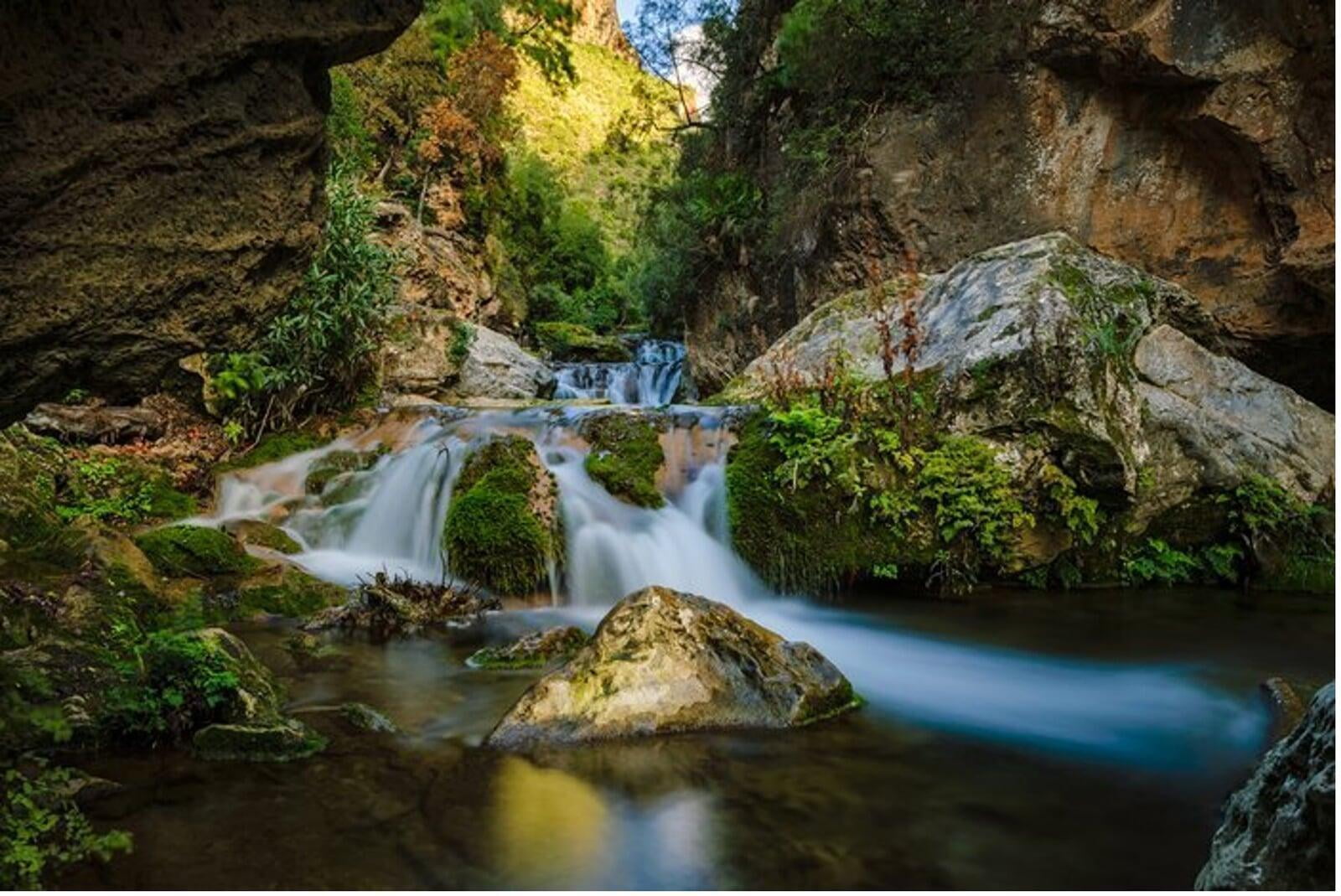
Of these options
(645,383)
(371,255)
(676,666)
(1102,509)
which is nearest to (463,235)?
(645,383)

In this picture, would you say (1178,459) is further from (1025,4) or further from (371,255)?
(371,255)

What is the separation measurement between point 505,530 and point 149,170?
16.8ft

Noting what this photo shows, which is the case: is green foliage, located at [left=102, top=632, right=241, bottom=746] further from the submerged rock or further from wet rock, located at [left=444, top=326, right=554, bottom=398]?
wet rock, located at [left=444, top=326, right=554, bottom=398]

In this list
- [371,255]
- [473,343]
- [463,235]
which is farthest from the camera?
[463,235]

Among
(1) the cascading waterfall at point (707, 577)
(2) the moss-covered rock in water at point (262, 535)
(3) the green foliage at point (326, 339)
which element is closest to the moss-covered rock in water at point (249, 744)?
(1) the cascading waterfall at point (707, 577)

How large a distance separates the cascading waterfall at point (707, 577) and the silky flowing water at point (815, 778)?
0.03 metres

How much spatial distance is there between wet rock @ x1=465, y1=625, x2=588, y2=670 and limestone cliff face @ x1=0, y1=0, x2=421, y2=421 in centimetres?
302

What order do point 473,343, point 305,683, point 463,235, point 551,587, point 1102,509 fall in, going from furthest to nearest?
1. point 463,235
2. point 473,343
3. point 1102,509
4. point 551,587
5. point 305,683

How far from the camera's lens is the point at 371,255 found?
1030cm

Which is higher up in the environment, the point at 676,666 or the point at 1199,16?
the point at 1199,16

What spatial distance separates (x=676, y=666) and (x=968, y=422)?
486cm

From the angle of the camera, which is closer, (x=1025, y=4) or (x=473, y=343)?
(x=1025, y=4)

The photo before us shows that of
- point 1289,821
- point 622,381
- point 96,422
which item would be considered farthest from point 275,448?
point 1289,821

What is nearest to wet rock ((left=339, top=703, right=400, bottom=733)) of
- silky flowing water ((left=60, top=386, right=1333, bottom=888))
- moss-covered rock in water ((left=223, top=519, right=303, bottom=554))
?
silky flowing water ((left=60, top=386, right=1333, bottom=888))
